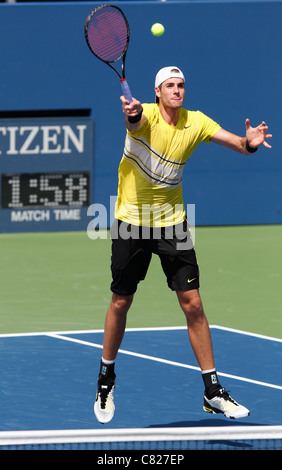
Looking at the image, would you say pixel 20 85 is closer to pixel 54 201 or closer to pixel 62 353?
pixel 54 201

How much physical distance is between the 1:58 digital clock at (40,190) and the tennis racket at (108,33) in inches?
255

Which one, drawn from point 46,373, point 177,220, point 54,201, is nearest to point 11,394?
point 46,373

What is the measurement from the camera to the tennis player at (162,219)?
5922 millimetres

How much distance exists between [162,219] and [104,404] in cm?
113

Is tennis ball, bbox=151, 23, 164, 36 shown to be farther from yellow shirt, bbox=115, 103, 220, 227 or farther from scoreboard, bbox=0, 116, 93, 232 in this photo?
yellow shirt, bbox=115, 103, 220, 227

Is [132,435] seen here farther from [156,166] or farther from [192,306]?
[156,166]

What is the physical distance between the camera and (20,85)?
42.3 ft

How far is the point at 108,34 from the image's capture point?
6.59 m

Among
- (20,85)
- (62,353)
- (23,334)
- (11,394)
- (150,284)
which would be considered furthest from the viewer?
(20,85)

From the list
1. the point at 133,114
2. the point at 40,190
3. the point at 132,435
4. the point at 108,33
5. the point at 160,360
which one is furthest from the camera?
the point at 40,190

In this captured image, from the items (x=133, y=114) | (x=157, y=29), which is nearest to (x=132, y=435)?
(x=133, y=114)

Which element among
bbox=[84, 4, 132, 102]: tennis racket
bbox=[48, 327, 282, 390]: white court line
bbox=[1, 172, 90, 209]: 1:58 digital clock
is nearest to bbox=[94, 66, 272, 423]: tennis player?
bbox=[84, 4, 132, 102]: tennis racket

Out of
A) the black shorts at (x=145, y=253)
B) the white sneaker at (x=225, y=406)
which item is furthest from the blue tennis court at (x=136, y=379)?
the black shorts at (x=145, y=253)
